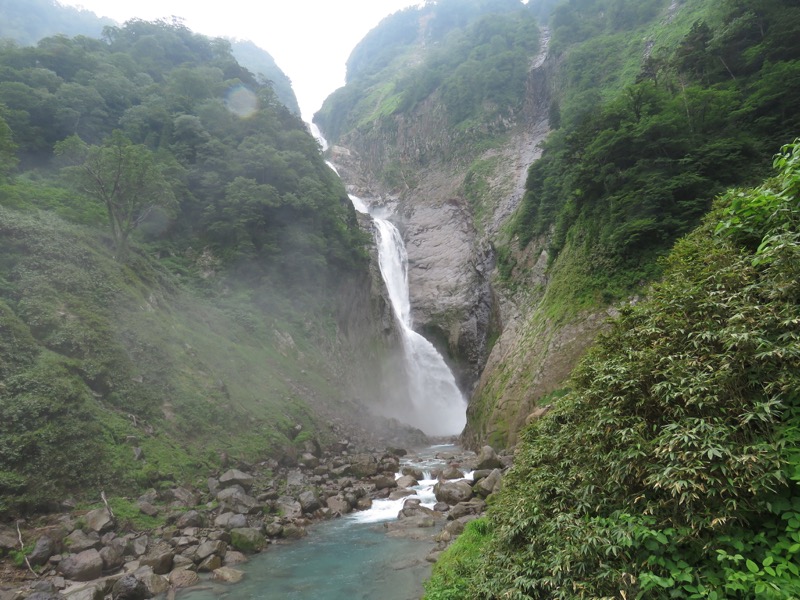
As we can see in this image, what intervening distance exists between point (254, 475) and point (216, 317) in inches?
487

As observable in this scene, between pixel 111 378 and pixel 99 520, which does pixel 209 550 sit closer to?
pixel 99 520

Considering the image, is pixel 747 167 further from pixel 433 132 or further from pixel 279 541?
A: pixel 433 132

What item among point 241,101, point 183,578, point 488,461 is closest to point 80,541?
point 183,578

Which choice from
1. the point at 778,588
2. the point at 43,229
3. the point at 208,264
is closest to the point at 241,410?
the point at 43,229

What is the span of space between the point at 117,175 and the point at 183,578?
17493mm

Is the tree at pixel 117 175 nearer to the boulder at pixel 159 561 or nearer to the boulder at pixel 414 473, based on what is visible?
the boulder at pixel 159 561

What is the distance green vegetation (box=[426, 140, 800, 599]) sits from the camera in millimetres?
3582

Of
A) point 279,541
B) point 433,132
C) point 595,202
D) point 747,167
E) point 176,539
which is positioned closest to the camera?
point 176,539

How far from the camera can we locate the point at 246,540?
11734mm

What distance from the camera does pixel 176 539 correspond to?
1120cm

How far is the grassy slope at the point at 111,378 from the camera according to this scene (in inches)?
449

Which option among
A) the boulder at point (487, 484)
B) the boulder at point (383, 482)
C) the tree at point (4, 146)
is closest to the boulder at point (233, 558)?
the boulder at point (383, 482)

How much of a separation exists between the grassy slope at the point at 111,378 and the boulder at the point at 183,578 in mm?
3712

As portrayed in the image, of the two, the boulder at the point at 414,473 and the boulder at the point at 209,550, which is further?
the boulder at the point at 414,473
